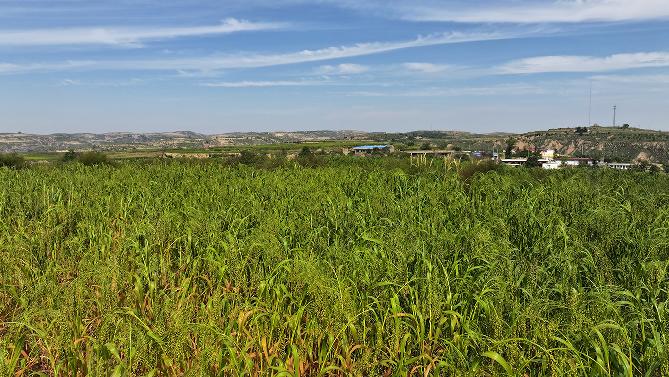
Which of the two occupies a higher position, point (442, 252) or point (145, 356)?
point (442, 252)

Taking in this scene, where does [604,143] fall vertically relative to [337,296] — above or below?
below

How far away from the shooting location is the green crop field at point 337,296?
2.79 m

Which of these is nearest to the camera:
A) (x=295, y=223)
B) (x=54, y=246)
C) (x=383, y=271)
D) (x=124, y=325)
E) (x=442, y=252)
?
(x=124, y=325)

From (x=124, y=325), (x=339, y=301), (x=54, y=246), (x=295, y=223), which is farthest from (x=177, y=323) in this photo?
(x=54, y=246)

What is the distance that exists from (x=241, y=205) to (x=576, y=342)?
5063mm

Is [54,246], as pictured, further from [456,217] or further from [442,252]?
[456,217]

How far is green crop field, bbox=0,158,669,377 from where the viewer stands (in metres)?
2.79

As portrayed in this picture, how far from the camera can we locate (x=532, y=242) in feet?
17.4

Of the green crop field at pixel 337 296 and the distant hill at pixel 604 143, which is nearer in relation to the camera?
the green crop field at pixel 337 296

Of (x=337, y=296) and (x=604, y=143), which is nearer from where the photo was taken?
(x=337, y=296)

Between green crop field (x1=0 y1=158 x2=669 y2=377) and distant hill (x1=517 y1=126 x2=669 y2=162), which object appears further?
distant hill (x1=517 y1=126 x2=669 y2=162)

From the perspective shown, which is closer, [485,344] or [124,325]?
[485,344]

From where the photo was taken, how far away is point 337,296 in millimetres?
3320

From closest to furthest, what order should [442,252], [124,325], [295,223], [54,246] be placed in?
[124,325] < [442,252] < [54,246] < [295,223]
